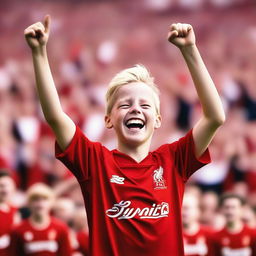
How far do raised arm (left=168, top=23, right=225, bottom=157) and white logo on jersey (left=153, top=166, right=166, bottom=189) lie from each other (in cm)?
23

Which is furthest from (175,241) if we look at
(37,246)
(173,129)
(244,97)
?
(244,97)

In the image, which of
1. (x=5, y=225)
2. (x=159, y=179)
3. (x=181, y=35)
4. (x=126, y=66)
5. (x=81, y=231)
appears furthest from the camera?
(x=126, y=66)

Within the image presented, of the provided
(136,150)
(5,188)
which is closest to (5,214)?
(5,188)

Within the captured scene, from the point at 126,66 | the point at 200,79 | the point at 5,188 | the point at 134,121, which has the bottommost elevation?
the point at 134,121

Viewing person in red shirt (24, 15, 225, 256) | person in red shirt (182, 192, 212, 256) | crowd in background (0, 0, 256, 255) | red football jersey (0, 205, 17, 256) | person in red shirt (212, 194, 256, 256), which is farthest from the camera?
crowd in background (0, 0, 256, 255)

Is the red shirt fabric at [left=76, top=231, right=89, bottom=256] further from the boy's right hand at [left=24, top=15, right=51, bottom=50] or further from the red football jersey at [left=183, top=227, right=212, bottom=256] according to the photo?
the boy's right hand at [left=24, top=15, right=51, bottom=50]

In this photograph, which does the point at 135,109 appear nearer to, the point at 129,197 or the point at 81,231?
the point at 129,197

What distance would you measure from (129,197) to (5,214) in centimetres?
397

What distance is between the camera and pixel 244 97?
1177 cm

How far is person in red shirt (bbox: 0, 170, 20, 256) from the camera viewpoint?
6.81m

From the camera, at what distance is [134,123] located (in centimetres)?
326

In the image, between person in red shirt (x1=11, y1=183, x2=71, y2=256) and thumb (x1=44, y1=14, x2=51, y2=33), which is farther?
person in red shirt (x1=11, y1=183, x2=71, y2=256)

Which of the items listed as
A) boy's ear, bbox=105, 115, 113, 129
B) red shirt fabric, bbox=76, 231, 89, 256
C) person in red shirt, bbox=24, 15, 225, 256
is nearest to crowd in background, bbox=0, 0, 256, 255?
red shirt fabric, bbox=76, 231, 89, 256

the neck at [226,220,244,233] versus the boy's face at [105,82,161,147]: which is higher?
the boy's face at [105,82,161,147]
